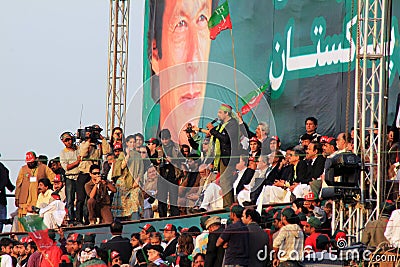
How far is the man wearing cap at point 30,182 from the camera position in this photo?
18.2 m

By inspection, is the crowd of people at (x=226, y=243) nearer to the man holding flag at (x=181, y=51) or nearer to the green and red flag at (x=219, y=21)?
the man holding flag at (x=181, y=51)

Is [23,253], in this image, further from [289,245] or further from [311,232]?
[289,245]

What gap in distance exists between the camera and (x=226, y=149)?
1659 centimetres

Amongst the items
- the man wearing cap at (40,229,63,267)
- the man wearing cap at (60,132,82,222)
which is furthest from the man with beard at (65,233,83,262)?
the man wearing cap at (60,132,82,222)

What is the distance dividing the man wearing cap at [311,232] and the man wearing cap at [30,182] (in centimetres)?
535

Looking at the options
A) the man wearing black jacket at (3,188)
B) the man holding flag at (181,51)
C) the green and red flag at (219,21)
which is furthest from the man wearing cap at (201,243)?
the green and red flag at (219,21)

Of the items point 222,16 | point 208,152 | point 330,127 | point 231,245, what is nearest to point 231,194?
point 208,152

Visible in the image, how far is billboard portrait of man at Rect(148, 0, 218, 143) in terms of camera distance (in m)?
21.2

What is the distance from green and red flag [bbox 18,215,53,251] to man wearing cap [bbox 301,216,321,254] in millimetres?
3618

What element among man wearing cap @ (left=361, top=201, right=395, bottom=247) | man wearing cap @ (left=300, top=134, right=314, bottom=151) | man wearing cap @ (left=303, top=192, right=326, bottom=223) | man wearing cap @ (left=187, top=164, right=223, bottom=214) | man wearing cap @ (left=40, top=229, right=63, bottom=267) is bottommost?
man wearing cap @ (left=40, top=229, right=63, bottom=267)

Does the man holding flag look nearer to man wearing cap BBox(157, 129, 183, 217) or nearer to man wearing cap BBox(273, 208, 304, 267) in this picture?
man wearing cap BBox(157, 129, 183, 217)

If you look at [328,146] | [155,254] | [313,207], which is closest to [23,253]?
[155,254]

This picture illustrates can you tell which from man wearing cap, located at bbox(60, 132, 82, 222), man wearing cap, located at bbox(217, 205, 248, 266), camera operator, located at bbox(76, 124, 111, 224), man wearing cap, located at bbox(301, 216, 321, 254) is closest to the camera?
man wearing cap, located at bbox(217, 205, 248, 266)

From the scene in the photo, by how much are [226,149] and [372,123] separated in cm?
251
